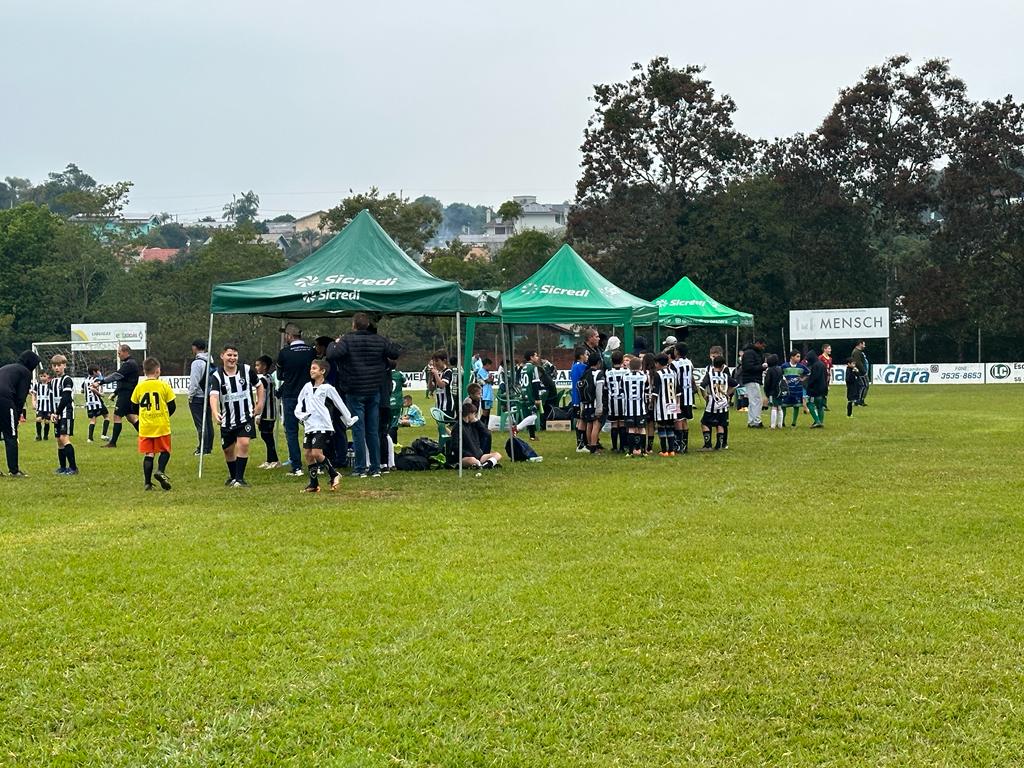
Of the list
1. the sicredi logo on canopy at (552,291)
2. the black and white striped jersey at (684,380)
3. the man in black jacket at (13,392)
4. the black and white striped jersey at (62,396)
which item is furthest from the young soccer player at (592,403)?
the man in black jacket at (13,392)

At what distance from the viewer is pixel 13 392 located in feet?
47.9

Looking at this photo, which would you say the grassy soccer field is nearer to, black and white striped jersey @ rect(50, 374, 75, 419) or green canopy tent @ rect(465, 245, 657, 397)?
black and white striped jersey @ rect(50, 374, 75, 419)

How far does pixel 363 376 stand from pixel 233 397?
1.57 meters

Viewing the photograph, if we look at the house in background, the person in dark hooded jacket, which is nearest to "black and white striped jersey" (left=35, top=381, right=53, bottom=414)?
the person in dark hooded jacket

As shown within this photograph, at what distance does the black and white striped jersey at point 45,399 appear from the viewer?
1842cm

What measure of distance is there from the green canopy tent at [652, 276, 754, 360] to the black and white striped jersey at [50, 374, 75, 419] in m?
13.3

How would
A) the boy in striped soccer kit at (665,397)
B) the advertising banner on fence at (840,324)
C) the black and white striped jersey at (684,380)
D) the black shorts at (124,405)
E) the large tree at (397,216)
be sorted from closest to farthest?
1. the boy in striped soccer kit at (665,397)
2. the black and white striped jersey at (684,380)
3. the black shorts at (124,405)
4. the advertising banner on fence at (840,324)
5. the large tree at (397,216)

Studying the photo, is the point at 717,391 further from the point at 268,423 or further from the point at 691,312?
the point at 691,312

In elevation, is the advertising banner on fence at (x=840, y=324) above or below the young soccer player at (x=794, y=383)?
above

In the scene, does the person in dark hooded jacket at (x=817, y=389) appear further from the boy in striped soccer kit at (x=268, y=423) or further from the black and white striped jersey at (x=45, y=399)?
the black and white striped jersey at (x=45, y=399)

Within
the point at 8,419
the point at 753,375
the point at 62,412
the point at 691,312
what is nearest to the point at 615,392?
the point at 753,375

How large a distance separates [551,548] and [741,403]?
72.1 feet

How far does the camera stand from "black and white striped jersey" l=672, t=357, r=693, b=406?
16969 millimetres

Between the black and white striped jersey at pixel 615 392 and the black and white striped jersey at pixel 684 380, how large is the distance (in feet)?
2.70
